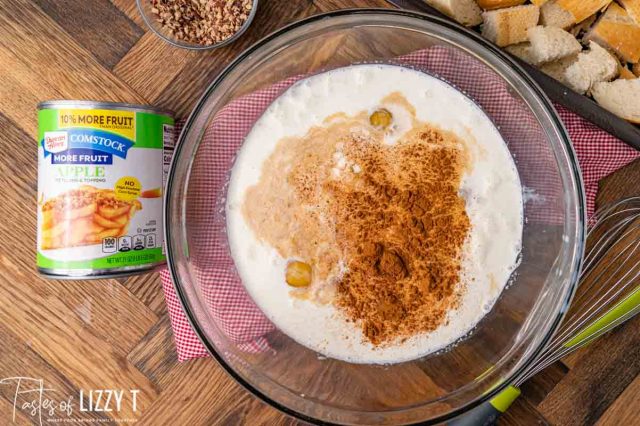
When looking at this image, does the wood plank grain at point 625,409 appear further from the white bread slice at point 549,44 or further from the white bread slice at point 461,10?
the white bread slice at point 461,10

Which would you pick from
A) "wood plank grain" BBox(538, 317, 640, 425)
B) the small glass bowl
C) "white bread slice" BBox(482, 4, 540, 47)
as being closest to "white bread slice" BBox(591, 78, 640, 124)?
"white bread slice" BBox(482, 4, 540, 47)

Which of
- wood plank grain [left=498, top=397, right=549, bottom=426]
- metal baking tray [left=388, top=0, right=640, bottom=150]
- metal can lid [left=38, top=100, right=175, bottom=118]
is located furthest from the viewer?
wood plank grain [left=498, top=397, right=549, bottom=426]

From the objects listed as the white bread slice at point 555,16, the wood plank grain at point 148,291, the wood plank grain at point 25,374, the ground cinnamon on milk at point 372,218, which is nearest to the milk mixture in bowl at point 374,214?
the ground cinnamon on milk at point 372,218

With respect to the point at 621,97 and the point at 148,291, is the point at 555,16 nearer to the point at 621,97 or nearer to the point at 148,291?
the point at 621,97

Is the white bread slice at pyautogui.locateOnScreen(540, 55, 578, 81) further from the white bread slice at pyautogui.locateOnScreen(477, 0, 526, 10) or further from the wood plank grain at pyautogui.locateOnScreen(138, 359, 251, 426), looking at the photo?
the wood plank grain at pyautogui.locateOnScreen(138, 359, 251, 426)

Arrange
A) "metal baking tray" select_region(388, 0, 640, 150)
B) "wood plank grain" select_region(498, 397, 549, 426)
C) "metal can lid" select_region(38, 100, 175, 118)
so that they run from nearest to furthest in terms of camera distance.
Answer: "metal can lid" select_region(38, 100, 175, 118)
"metal baking tray" select_region(388, 0, 640, 150)
"wood plank grain" select_region(498, 397, 549, 426)

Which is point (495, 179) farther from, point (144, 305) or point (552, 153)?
point (144, 305)

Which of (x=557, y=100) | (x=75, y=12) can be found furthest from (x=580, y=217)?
(x=75, y=12)
